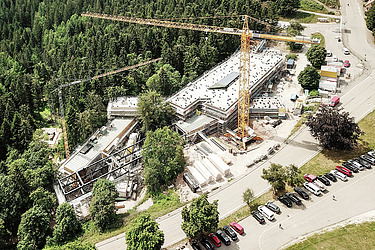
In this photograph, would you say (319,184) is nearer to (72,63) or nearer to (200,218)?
(200,218)

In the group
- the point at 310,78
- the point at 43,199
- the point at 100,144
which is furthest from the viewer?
the point at 310,78

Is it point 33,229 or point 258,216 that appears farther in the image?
point 33,229

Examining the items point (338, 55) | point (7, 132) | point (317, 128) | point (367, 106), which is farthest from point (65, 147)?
point (338, 55)

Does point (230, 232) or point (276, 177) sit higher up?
point (276, 177)

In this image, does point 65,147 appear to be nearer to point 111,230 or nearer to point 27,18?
point 111,230

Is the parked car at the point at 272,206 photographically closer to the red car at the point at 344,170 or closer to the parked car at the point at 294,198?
the parked car at the point at 294,198

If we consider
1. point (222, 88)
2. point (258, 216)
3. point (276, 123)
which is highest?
point (222, 88)

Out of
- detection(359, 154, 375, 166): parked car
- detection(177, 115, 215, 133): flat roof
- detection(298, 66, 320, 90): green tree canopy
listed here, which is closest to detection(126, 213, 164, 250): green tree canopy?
detection(177, 115, 215, 133): flat roof

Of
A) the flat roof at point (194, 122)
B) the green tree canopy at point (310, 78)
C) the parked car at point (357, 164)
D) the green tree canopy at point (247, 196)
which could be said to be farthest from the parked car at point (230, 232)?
the green tree canopy at point (310, 78)

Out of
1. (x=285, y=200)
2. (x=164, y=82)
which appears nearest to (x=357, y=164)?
(x=285, y=200)
